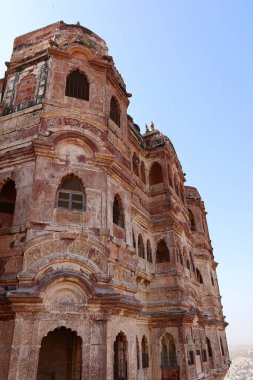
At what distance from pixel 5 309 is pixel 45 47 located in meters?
10.2

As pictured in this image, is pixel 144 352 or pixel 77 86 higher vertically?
pixel 77 86

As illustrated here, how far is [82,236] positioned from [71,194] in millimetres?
1569

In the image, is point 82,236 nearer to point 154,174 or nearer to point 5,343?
point 5,343

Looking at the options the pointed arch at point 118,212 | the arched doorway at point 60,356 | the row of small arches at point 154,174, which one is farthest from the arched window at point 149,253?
the arched doorway at point 60,356

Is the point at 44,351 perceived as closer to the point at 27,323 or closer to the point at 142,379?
the point at 27,323

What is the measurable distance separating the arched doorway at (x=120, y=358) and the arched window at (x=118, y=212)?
367cm

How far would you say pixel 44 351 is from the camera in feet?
32.8

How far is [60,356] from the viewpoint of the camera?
9992 mm

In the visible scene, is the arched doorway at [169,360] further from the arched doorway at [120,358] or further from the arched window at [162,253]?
the arched doorway at [120,358]

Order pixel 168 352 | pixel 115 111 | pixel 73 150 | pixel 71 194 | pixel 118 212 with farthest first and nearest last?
pixel 115 111, pixel 168 352, pixel 118 212, pixel 73 150, pixel 71 194

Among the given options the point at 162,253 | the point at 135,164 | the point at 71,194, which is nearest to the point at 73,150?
the point at 71,194

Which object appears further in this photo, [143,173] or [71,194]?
[143,173]

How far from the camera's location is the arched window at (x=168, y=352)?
12.8 meters

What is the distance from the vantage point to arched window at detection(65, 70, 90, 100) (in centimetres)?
1210
